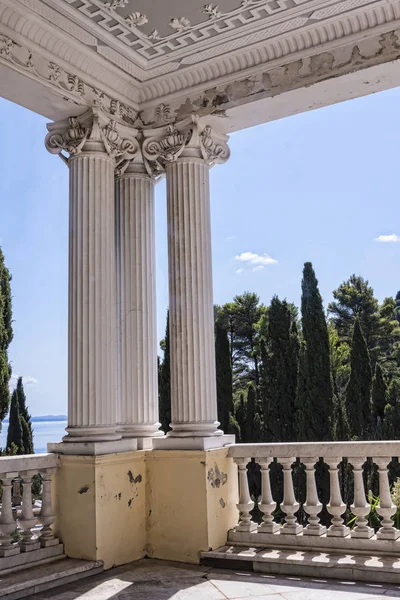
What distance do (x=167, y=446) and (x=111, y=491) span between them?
2.07ft

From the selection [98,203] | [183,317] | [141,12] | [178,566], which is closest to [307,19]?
[141,12]

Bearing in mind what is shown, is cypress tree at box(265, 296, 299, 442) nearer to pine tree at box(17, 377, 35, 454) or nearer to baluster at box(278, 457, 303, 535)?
pine tree at box(17, 377, 35, 454)

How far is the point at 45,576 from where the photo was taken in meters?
4.56

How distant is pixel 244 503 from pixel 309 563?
937mm

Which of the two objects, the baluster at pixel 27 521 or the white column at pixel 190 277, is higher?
the white column at pixel 190 277

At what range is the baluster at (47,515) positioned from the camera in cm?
511

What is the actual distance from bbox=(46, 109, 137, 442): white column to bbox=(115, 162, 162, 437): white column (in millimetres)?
373

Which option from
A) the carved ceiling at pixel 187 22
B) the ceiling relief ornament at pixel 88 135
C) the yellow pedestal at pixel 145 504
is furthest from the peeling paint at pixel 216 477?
the carved ceiling at pixel 187 22

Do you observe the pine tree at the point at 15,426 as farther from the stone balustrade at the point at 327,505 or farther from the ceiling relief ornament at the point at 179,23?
the ceiling relief ornament at the point at 179,23

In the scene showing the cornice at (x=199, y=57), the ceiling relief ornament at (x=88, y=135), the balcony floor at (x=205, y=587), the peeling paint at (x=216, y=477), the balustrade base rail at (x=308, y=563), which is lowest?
the balcony floor at (x=205, y=587)

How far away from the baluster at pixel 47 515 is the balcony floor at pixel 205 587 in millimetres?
529

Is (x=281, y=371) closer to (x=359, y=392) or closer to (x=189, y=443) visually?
(x=359, y=392)

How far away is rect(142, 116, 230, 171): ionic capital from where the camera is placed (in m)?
5.85

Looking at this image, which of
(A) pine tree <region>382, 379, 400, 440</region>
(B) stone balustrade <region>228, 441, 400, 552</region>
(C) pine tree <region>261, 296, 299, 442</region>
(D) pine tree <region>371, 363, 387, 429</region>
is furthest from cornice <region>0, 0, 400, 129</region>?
(D) pine tree <region>371, 363, 387, 429</region>
